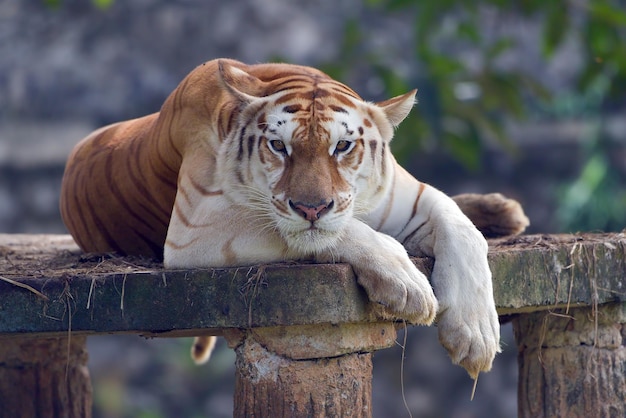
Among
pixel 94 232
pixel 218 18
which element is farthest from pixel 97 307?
pixel 218 18

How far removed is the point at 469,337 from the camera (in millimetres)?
2688

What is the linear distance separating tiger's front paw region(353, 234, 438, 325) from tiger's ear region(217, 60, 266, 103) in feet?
2.28

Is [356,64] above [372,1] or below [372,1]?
below

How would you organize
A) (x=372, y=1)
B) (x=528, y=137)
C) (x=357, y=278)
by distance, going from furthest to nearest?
(x=528, y=137) < (x=372, y=1) < (x=357, y=278)

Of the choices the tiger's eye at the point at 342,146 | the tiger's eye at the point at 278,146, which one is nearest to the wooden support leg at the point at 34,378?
the tiger's eye at the point at 278,146

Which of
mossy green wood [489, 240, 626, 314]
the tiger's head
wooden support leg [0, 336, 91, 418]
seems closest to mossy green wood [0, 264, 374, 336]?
the tiger's head

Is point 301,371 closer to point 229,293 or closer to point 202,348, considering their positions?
point 229,293

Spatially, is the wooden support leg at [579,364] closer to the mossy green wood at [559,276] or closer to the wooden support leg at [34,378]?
the mossy green wood at [559,276]

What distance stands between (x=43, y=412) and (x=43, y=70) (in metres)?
4.38

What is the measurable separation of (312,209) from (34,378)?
173 cm

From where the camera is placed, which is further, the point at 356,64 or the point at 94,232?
the point at 356,64

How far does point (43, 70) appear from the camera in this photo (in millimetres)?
7645

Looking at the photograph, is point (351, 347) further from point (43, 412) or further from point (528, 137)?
point (528, 137)

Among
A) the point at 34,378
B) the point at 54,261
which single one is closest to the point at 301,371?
the point at 54,261
